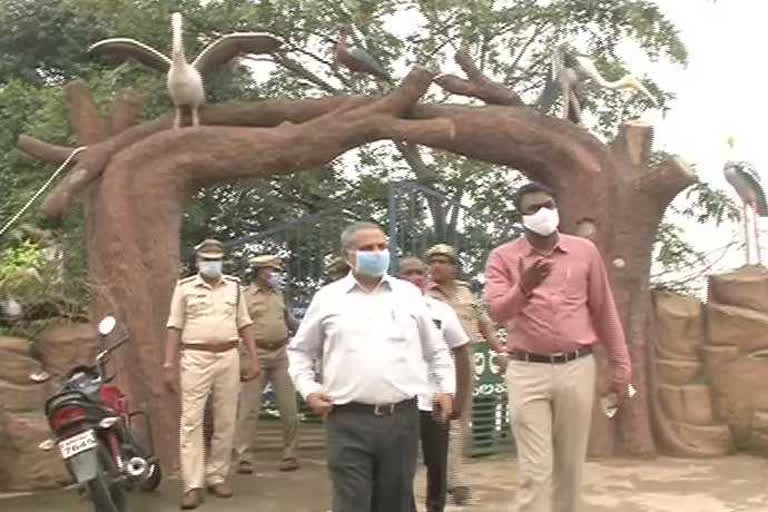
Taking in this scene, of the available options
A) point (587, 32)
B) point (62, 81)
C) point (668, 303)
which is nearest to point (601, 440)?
point (668, 303)

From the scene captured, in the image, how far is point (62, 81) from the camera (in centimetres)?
1351

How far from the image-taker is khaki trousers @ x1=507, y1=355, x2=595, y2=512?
4.25 m

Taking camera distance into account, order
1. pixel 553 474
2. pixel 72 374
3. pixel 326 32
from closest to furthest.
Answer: pixel 553 474 → pixel 72 374 → pixel 326 32

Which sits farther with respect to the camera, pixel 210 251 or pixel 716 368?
pixel 716 368

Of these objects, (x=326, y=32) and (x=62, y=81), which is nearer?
(x=326, y=32)

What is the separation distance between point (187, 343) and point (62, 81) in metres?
8.52

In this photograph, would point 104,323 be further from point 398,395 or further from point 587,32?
point 587,32

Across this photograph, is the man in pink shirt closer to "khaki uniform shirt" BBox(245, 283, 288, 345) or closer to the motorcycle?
the motorcycle

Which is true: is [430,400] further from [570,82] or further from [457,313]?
[570,82]

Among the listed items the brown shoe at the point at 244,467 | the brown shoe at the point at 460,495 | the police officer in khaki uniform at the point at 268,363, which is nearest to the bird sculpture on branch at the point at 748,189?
the brown shoe at the point at 460,495

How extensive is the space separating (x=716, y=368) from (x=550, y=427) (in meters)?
4.11

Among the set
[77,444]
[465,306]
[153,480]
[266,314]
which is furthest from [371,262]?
[266,314]

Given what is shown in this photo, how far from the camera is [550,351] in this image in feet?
14.1

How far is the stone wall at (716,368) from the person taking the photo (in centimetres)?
784
